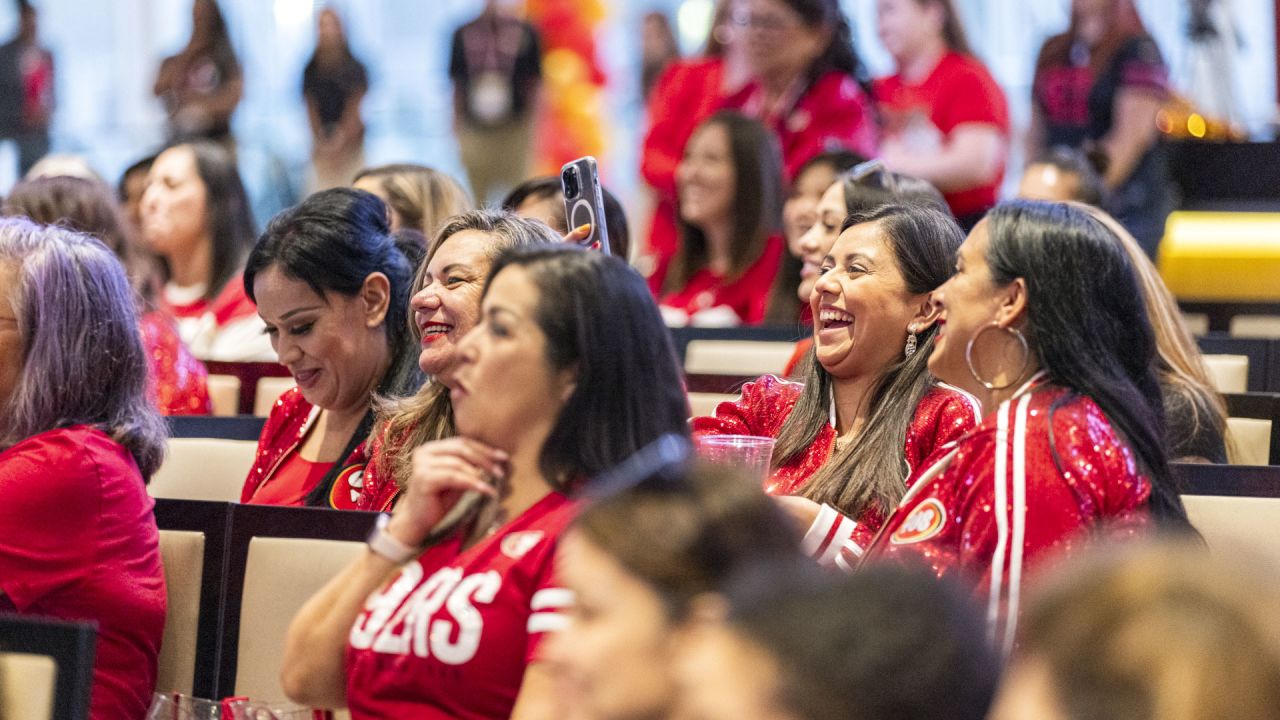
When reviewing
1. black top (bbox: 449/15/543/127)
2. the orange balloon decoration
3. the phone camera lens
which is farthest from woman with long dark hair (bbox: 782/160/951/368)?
the orange balloon decoration

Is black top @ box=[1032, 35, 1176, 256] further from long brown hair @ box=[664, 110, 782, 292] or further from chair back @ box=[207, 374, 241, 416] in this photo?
chair back @ box=[207, 374, 241, 416]

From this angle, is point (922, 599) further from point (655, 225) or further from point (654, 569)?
point (655, 225)

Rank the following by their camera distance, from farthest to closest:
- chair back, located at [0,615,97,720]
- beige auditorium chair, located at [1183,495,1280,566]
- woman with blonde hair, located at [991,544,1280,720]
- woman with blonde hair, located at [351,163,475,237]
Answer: woman with blonde hair, located at [351,163,475,237] → beige auditorium chair, located at [1183,495,1280,566] → chair back, located at [0,615,97,720] → woman with blonde hair, located at [991,544,1280,720]

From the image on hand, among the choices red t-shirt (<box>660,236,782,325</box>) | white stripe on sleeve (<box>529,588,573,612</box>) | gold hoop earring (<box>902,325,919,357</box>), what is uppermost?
gold hoop earring (<box>902,325,919,357</box>)

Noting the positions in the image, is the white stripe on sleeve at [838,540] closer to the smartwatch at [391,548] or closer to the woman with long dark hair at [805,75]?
the smartwatch at [391,548]

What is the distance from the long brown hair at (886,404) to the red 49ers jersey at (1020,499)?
403 mm

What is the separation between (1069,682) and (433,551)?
107 centimetres

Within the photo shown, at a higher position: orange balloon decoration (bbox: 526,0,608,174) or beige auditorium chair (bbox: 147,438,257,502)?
orange balloon decoration (bbox: 526,0,608,174)

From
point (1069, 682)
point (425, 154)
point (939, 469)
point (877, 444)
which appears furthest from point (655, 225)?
point (425, 154)

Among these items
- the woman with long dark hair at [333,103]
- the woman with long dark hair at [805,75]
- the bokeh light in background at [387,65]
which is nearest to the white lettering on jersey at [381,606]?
the woman with long dark hair at [805,75]

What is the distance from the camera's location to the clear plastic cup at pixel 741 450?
2438 millimetres

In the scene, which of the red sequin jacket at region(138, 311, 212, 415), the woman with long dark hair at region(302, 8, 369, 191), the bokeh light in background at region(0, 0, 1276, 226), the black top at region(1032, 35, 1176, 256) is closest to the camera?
the red sequin jacket at region(138, 311, 212, 415)

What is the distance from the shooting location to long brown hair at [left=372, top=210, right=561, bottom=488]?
2.64 metres

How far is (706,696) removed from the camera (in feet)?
3.89
